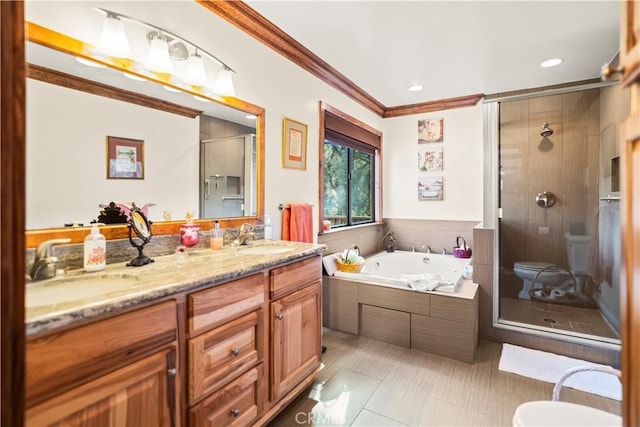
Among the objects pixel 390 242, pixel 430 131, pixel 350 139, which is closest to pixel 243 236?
pixel 350 139

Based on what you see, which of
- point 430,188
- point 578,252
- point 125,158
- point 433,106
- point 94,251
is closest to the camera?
point 94,251

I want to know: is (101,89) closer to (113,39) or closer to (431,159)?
(113,39)

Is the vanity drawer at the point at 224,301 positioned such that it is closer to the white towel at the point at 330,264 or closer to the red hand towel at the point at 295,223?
the red hand towel at the point at 295,223

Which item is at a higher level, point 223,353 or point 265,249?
point 265,249

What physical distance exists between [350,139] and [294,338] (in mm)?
2426

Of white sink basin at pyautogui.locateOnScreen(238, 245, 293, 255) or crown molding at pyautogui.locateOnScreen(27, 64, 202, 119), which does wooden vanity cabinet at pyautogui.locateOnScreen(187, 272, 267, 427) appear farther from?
crown molding at pyautogui.locateOnScreen(27, 64, 202, 119)

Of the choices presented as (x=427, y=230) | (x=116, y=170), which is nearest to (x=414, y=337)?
(x=427, y=230)

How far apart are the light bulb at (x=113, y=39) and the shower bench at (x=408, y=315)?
7.44 feet

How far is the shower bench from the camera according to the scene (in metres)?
2.35

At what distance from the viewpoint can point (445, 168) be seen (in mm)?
3832

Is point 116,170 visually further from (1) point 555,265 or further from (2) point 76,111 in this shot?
(1) point 555,265

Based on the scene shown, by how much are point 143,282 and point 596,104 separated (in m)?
4.29

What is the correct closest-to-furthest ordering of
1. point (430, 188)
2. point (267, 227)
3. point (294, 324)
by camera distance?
1. point (294, 324)
2. point (267, 227)
3. point (430, 188)

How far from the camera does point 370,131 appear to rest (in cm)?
384
